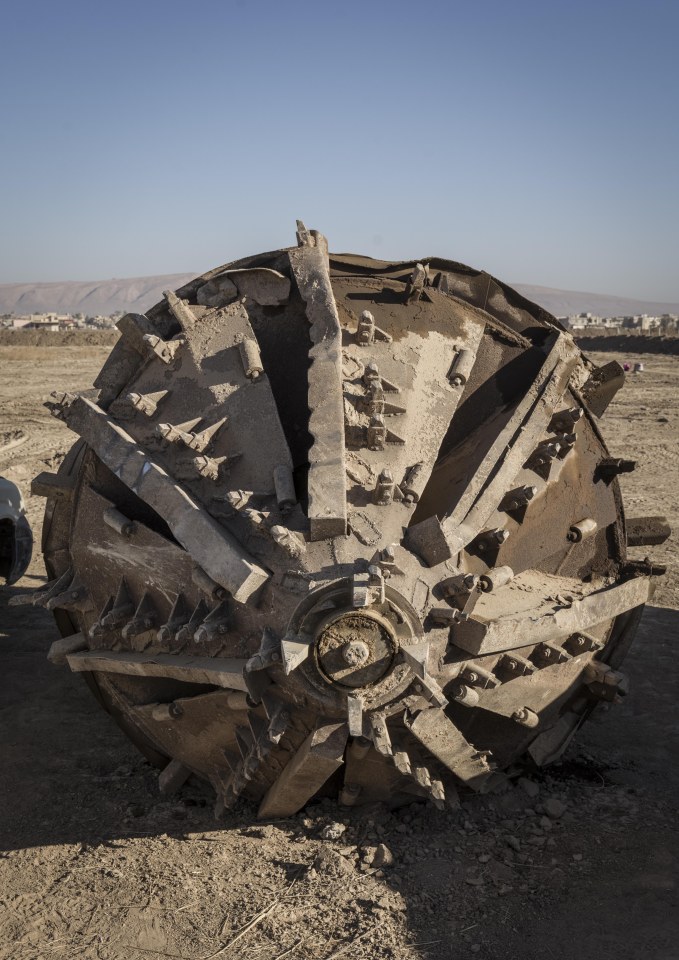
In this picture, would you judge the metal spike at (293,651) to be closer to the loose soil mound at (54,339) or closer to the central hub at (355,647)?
the central hub at (355,647)

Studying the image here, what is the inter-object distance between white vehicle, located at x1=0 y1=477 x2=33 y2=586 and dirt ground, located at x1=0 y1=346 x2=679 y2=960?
2046 mm

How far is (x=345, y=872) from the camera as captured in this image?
4758 mm

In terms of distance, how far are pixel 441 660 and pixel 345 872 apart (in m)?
1.36

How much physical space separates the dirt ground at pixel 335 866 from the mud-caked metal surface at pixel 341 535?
28cm

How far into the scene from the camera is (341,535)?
444 centimetres

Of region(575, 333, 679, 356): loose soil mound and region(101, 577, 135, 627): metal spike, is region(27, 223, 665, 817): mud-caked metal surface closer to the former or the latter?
region(101, 577, 135, 627): metal spike

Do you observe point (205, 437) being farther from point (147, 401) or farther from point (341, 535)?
point (341, 535)

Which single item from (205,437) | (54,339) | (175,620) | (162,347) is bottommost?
(54,339)

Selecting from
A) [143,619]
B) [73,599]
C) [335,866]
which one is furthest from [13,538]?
[335,866]

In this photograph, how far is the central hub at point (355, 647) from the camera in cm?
418

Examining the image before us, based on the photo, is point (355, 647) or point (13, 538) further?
point (13, 538)

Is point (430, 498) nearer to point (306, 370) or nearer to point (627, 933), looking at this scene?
point (306, 370)

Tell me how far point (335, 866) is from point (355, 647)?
150cm

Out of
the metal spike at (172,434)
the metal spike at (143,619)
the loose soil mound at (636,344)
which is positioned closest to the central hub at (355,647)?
the metal spike at (143,619)
